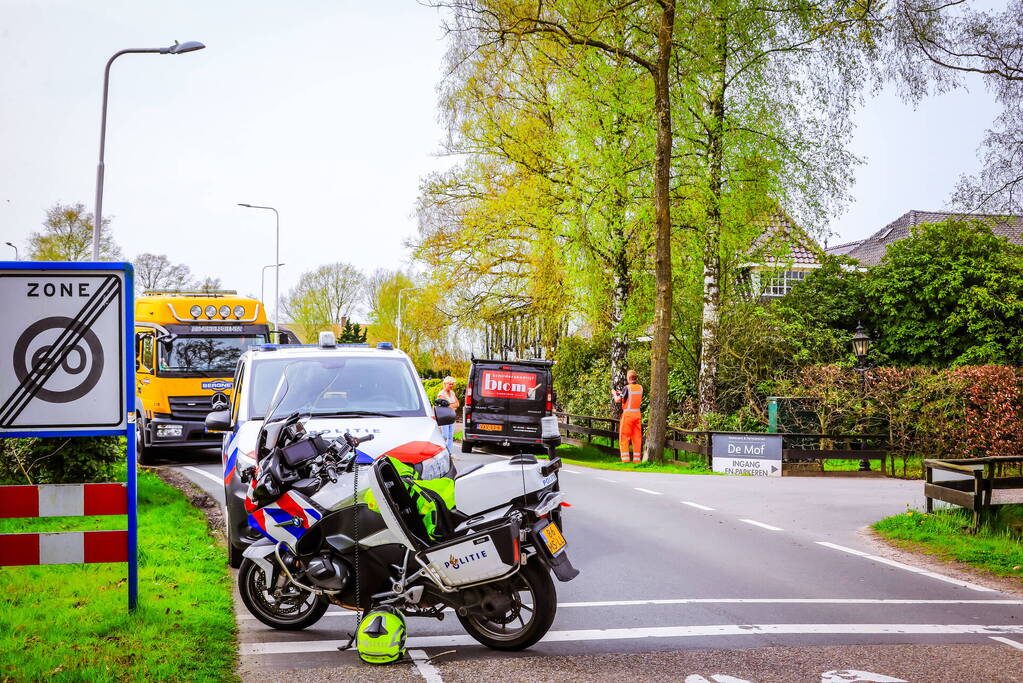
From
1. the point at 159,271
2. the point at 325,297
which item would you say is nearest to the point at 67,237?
the point at 159,271

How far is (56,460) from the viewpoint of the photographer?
9211mm

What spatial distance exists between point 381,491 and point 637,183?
64.6 feet

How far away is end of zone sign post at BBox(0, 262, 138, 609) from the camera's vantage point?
6336 millimetres

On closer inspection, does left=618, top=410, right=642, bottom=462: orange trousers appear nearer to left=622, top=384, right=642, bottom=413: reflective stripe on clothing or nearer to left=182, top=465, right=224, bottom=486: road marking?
left=622, top=384, right=642, bottom=413: reflective stripe on clothing

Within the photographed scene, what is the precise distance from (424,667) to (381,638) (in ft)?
1.05

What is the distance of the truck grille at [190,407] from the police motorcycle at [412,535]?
13.4m

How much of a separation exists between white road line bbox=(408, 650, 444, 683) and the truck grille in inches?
546

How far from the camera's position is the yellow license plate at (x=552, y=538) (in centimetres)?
561

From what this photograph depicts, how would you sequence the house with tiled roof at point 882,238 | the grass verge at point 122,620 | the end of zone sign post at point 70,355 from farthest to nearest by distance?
the house with tiled roof at point 882,238
the end of zone sign post at point 70,355
the grass verge at point 122,620

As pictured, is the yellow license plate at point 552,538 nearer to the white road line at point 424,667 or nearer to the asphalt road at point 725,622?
the asphalt road at point 725,622

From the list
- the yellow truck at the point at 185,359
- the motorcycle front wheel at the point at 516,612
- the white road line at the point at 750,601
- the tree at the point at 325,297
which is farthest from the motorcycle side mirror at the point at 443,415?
the tree at the point at 325,297

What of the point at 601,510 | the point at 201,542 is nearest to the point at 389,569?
the point at 201,542

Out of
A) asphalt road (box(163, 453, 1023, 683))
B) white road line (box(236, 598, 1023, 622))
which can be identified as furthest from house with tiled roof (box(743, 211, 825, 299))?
white road line (box(236, 598, 1023, 622))

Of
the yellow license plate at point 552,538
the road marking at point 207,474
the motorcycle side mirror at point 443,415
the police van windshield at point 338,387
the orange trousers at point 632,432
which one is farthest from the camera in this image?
the orange trousers at point 632,432
